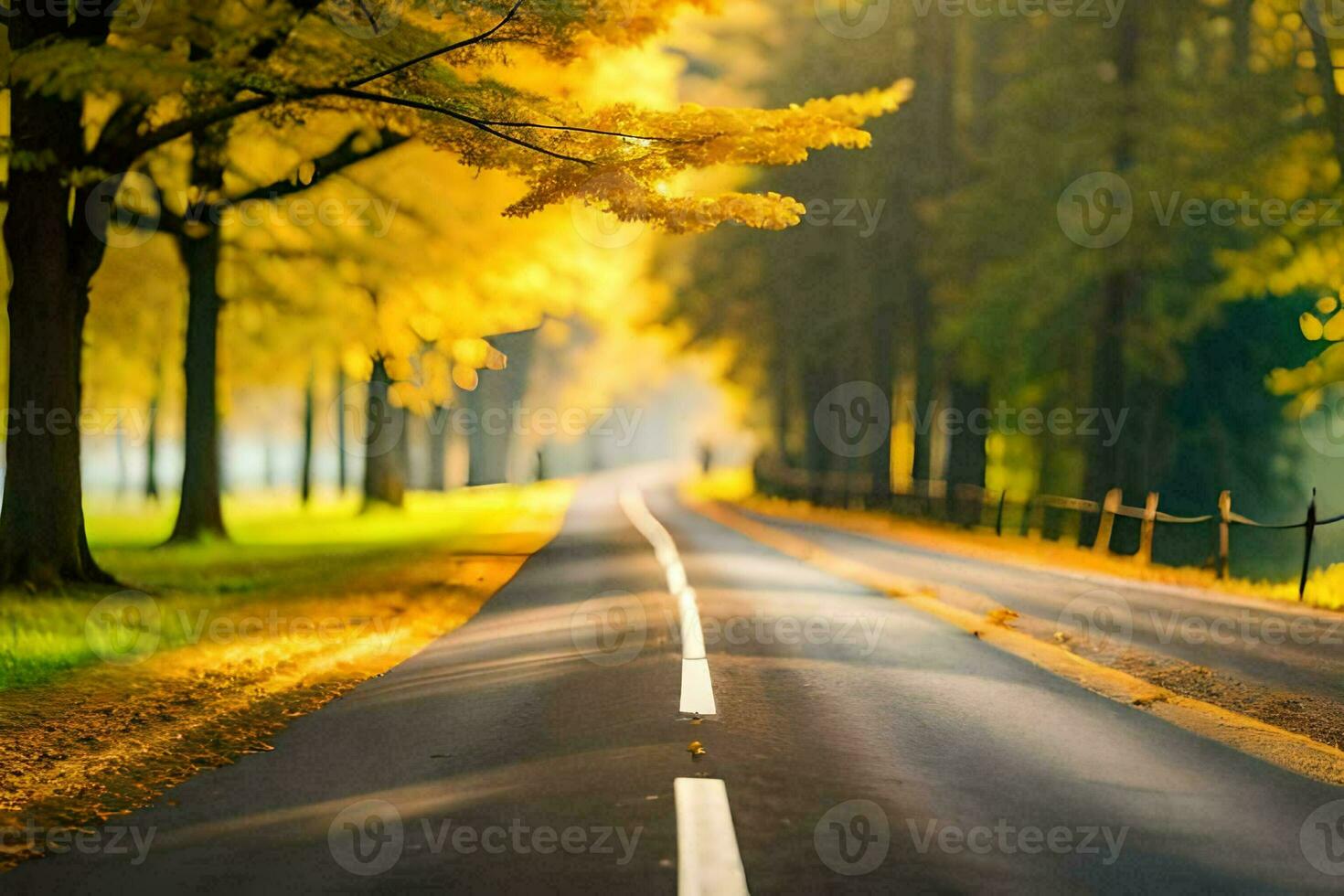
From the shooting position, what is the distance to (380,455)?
38.0 metres

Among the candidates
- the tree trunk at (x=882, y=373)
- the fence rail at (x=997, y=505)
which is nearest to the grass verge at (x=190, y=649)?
the fence rail at (x=997, y=505)

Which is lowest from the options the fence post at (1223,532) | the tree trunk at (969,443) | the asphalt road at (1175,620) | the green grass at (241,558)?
the green grass at (241,558)

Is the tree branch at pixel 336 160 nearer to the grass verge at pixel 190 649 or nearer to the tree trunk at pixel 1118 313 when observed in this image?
the grass verge at pixel 190 649

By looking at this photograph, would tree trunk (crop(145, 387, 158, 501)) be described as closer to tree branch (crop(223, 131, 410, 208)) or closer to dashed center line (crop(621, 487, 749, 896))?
tree branch (crop(223, 131, 410, 208))

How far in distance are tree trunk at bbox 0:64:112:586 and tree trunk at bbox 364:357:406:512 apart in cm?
1992

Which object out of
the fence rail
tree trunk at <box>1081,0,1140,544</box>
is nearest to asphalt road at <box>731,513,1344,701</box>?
the fence rail

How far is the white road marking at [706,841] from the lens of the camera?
5051mm

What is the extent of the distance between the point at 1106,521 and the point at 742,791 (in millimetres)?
20960

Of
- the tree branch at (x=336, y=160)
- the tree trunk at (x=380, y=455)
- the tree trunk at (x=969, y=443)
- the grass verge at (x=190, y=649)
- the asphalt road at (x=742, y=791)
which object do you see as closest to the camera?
the asphalt road at (x=742, y=791)

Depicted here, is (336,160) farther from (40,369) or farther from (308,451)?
(308,451)

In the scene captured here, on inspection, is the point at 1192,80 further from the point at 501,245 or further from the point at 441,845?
the point at 441,845

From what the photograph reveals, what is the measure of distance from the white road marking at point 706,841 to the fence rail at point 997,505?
446 inches

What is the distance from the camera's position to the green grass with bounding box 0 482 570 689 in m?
12.9

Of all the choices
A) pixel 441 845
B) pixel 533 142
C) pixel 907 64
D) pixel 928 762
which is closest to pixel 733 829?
pixel 441 845
